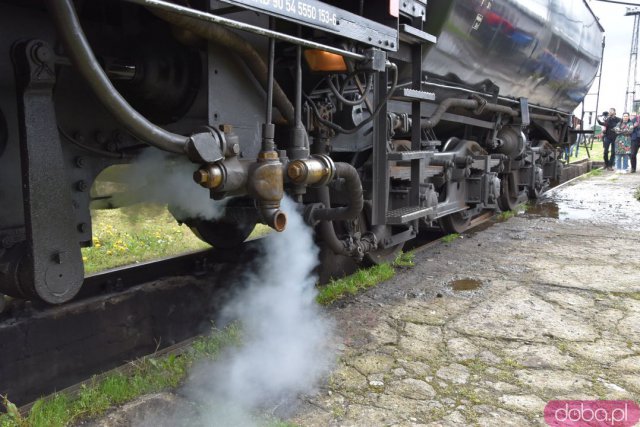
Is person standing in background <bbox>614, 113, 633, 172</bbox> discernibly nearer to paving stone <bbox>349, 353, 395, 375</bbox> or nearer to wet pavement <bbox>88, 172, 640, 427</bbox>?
wet pavement <bbox>88, 172, 640, 427</bbox>

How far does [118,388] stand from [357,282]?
6.92 ft

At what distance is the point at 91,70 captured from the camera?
169cm

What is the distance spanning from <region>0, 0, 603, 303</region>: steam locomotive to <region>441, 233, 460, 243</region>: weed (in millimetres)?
1205

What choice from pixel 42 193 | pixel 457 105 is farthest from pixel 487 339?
pixel 457 105

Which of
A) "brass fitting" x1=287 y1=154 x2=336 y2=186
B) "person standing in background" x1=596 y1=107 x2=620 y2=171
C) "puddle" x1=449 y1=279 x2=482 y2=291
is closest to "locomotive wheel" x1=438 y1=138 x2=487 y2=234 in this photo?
"puddle" x1=449 y1=279 x2=482 y2=291

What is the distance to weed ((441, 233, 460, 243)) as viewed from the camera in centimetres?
600

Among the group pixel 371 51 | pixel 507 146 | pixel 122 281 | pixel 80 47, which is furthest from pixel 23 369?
pixel 507 146

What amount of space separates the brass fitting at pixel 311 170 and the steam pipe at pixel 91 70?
0.68m

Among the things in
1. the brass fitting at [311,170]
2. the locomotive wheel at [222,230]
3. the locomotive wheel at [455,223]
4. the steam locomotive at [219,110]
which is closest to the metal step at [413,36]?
the steam locomotive at [219,110]

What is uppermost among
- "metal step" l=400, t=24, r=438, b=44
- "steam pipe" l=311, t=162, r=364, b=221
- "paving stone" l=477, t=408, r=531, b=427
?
"metal step" l=400, t=24, r=438, b=44

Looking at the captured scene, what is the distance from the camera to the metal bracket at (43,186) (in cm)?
189

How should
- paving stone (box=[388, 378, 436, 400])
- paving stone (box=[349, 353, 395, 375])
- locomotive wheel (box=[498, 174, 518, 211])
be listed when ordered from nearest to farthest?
paving stone (box=[388, 378, 436, 400]), paving stone (box=[349, 353, 395, 375]), locomotive wheel (box=[498, 174, 518, 211])

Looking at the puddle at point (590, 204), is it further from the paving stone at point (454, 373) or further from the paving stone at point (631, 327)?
the paving stone at point (454, 373)

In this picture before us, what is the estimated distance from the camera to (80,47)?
166 centimetres
